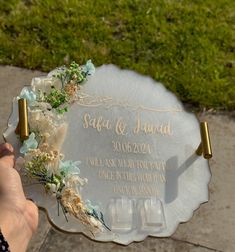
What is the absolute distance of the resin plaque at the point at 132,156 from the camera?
2135mm

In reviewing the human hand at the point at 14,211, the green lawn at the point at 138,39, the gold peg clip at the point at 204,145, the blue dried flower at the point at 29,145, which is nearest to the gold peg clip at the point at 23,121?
the blue dried flower at the point at 29,145

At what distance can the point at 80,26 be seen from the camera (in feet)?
11.7

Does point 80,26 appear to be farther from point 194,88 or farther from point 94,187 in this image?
point 94,187

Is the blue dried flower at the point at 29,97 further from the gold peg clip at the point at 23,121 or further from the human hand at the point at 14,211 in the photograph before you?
the human hand at the point at 14,211

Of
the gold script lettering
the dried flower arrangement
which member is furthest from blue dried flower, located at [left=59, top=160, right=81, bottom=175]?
the gold script lettering

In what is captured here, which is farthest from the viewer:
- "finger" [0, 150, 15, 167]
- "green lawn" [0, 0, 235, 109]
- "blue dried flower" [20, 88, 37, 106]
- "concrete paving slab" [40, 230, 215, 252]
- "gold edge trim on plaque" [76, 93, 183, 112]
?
"green lawn" [0, 0, 235, 109]

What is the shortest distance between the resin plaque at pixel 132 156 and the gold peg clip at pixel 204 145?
36 millimetres

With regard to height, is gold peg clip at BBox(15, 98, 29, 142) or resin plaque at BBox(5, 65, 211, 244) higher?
gold peg clip at BBox(15, 98, 29, 142)

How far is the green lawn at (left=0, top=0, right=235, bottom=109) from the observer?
3.36 metres

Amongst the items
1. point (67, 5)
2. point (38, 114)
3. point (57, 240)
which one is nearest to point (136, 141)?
point (38, 114)

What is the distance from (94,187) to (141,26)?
1.69 meters

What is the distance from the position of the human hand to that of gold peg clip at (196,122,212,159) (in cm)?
71

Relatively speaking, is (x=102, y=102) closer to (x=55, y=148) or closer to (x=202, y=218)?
(x=55, y=148)

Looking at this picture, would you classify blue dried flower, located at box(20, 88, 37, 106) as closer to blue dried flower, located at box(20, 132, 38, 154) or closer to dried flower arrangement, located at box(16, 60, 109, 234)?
dried flower arrangement, located at box(16, 60, 109, 234)
